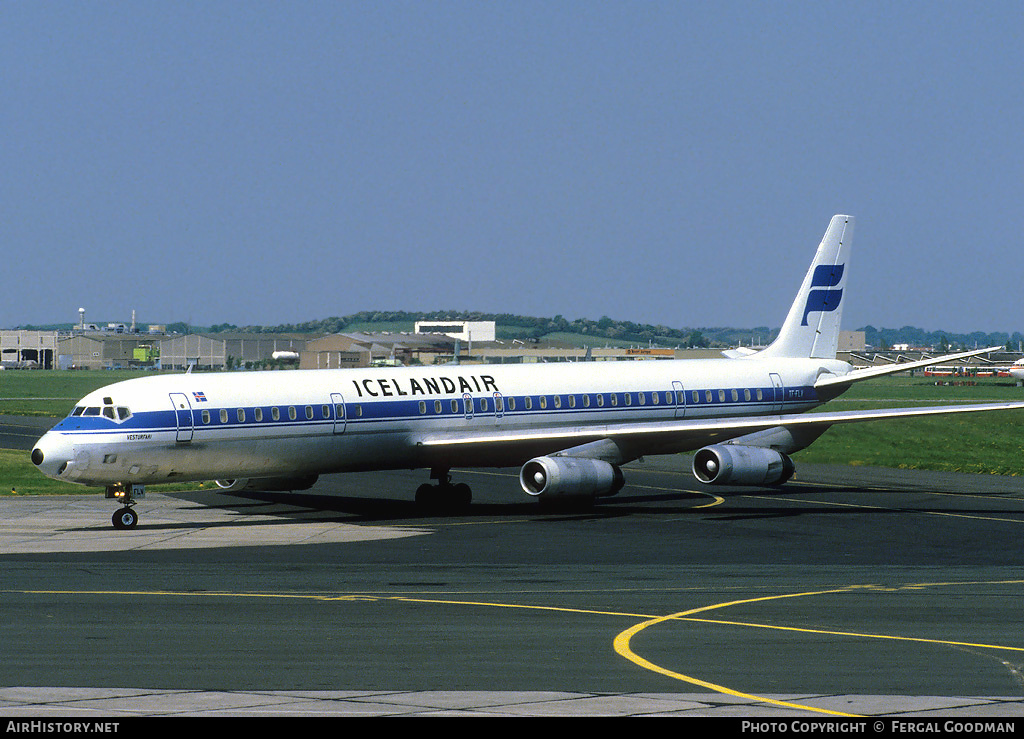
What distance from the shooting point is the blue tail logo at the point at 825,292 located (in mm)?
54469

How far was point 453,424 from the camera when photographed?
44.4 metres

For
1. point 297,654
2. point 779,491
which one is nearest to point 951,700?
point 297,654

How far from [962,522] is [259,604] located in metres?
23.5

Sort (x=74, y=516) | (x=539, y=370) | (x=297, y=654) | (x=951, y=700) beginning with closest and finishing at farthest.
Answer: (x=951, y=700) < (x=297, y=654) < (x=74, y=516) < (x=539, y=370)

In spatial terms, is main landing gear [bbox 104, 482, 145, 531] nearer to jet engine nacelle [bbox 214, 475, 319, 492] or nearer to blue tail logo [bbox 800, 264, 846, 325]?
jet engine nacelle [bbox 214, 475, 319, 492]

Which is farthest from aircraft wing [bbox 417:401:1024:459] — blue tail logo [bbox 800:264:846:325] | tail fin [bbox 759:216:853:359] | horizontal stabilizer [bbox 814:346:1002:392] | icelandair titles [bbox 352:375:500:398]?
blue tail logo [bbox 800:264:846:325]

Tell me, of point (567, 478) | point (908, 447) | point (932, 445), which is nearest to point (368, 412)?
point (567, 478)

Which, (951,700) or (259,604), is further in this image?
(259,604)

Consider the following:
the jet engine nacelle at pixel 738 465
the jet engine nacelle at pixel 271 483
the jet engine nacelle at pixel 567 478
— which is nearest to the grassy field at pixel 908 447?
the jet engine nacelle at pixel 271 483

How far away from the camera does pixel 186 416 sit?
129ft

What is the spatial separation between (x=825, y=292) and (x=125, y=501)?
29.0 meters

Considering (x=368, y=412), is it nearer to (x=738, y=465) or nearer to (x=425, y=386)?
(x=425, y=386)

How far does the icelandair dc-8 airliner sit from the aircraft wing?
65mm

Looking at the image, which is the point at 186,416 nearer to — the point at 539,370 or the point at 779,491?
the point at 539,370
